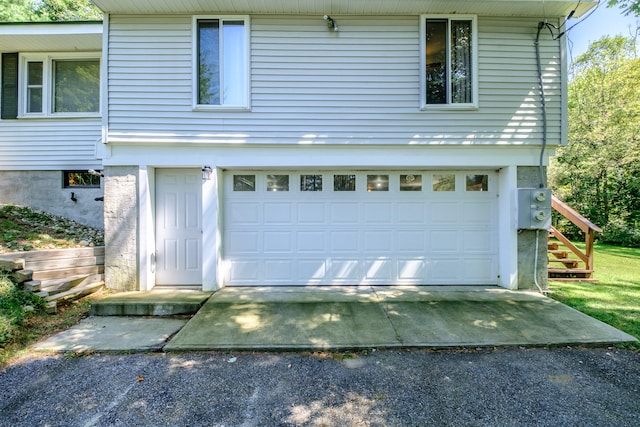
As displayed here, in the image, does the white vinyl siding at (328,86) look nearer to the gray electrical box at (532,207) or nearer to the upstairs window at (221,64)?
the upstairs window at (221,64)

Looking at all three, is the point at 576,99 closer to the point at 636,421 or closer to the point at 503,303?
the point at 503,303

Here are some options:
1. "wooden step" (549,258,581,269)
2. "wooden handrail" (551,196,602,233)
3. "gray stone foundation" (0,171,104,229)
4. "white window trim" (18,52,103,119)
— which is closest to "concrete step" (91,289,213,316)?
"gray stone foundation" (0,171,104,229)

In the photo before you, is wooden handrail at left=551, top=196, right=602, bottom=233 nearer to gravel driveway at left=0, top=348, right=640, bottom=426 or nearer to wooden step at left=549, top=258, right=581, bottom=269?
wooden step at left=549, top=258, right=581, bottom=269

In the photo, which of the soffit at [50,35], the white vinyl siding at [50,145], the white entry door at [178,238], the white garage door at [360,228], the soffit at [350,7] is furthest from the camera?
the white vinyl siding at [50,145]

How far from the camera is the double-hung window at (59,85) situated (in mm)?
6773

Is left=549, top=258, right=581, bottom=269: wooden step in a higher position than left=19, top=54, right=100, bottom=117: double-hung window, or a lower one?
lower

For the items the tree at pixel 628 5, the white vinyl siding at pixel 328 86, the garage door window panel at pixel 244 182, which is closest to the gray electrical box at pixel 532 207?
the white vinyl siding at pixel 328 86

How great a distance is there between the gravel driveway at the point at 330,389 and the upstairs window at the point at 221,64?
13.3ft

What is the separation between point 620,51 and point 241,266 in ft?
62.8

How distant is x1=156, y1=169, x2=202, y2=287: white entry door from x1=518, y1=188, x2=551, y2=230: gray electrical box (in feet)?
18.5

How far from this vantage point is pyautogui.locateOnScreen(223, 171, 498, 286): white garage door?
542 cm

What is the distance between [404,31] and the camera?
5086 mm

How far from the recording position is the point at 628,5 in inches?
173

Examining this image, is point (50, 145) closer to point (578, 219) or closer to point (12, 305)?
point (12, 305)
